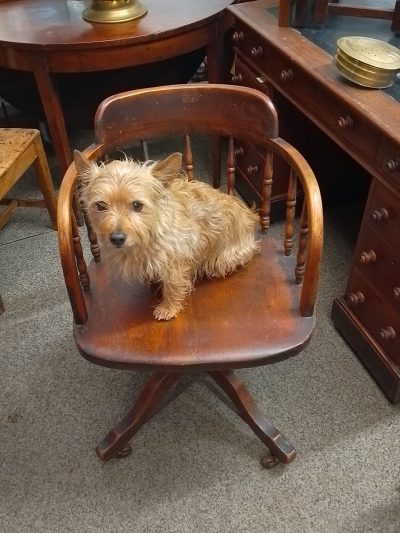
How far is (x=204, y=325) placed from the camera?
122 centimetres

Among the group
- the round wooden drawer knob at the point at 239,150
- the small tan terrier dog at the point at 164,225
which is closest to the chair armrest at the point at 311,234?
the small tan terrier dog at the point at 164,225

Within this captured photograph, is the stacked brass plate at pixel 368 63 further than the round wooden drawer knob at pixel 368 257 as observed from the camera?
No

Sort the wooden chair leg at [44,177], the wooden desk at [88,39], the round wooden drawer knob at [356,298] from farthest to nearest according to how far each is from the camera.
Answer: the wooden chair leg at [44,177], the wooden desk at [88,39], the round wooden drawer knob at [356,298]

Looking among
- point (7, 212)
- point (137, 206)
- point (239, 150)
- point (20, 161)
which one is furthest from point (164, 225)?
point (7, 212)

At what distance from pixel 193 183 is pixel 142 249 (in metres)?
0.26

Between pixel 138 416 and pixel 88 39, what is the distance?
4.45 feet

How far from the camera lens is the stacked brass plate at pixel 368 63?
54.9 inches

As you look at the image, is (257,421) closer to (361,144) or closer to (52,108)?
(361,144)

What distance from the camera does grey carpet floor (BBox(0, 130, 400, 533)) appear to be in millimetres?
1409

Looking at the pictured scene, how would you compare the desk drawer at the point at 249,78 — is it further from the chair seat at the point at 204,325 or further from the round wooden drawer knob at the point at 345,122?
the chair seat at the point at 204,325

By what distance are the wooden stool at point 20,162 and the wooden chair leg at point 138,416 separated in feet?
2.59

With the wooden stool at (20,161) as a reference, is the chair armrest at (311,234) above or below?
above

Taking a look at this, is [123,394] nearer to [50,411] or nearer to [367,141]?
[50,411]

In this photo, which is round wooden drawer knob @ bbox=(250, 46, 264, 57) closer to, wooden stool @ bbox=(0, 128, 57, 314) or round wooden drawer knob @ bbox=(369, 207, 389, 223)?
round wooden drawer knob @ bbox=(369, 207, 389, 223)
